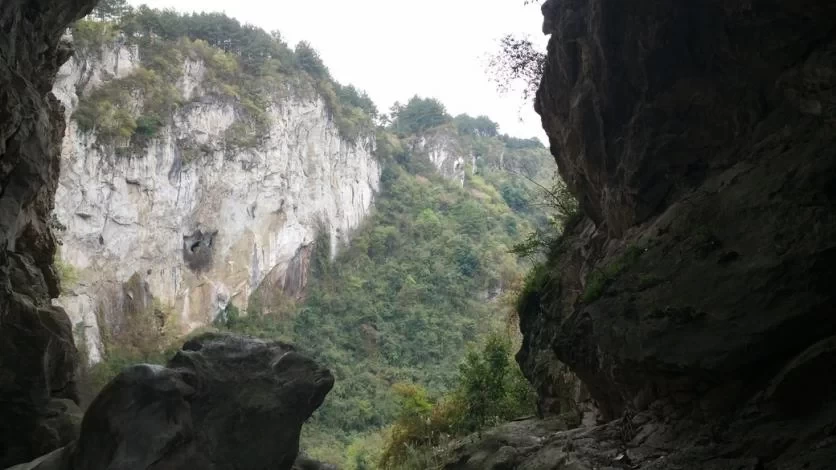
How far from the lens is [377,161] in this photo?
7019 cm

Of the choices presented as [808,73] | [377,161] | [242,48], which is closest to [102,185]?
[242,48]

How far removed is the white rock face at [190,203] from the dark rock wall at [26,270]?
23.0 metres

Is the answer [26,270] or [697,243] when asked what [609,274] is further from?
[26,270]

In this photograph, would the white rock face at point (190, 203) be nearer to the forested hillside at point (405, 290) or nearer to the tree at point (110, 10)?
the forested hillside at point (405, 290)

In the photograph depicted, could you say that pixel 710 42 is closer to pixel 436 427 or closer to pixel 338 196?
pixel 436 427

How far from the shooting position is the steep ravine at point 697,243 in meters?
6.33

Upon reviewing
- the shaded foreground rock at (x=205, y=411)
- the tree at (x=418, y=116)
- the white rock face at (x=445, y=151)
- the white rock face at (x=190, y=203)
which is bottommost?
the shaded foreground rock at (x=205, y=411)

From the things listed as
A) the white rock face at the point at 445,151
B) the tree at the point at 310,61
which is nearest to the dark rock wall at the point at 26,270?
the tree at the point at 310,61

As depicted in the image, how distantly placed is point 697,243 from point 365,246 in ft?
180

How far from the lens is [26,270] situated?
12.4m

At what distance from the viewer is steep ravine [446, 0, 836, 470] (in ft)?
20.8

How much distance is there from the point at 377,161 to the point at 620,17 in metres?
60.3

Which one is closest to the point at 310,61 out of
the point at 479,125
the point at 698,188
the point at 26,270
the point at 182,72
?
the point at 182,72

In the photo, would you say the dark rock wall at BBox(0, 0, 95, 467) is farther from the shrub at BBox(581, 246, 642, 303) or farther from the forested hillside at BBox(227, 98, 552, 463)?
the forested hillside at BBox(227, 98, 552, 463)
